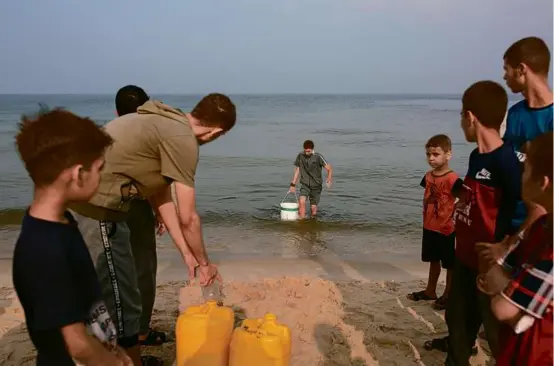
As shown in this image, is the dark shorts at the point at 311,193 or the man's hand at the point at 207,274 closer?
the man's hand at the point at 207,274

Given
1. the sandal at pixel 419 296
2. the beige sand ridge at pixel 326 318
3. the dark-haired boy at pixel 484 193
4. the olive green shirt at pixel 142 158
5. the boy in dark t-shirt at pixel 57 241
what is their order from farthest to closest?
the sandal at pixel 419 296 → the beige sand ridge at pixel 326 318 → the olive green shirt at pixel 142 158 → the dark-haired boy at pixel 484 193 → the boy in dark t-shirt at pixel 57 241

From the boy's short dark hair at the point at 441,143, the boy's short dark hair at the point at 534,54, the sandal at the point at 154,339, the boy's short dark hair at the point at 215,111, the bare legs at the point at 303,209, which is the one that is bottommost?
the bare legs at the point at 303,209

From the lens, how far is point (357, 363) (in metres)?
3.75

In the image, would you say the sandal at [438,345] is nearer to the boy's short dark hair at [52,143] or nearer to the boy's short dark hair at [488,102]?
the boy's short dark hair at [488,102]

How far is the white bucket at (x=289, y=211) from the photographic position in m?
10.3

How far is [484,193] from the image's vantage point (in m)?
2.86

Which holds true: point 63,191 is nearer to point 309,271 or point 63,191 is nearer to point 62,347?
point 62,347

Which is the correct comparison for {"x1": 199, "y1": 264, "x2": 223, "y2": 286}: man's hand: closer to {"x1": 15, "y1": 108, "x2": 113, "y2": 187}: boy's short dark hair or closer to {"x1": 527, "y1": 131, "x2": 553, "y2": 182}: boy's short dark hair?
{"x1": 15, "y1": 108, "x2": 113, "y2": 187}: boy's short dark hair

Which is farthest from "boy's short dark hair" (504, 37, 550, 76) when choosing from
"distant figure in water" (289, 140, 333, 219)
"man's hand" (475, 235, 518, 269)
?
"distant figure in water" (289, 140, 333, 219)

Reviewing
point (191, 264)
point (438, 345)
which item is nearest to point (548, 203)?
point (191, 264)

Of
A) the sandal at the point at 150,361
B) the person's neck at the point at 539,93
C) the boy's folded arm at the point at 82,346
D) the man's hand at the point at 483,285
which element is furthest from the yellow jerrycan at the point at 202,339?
the person's neck at the point at 539,93

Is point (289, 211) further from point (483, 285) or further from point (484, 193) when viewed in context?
point (483, 285)

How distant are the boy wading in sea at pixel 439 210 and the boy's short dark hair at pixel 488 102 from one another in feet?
6.12

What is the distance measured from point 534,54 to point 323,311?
9.22ft
